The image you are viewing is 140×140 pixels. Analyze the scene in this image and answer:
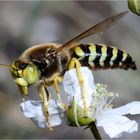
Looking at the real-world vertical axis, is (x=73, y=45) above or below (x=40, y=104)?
above

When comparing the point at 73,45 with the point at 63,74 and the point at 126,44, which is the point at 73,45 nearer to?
the point at 63,74

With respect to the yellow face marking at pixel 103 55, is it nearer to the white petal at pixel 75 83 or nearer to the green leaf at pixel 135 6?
the white petal at pixel 75 83

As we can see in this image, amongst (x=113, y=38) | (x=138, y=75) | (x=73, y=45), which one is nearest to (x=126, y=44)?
(x=113, y=38)

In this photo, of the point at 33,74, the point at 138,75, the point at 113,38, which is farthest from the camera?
the point at 113,38

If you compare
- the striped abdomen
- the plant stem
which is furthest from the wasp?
the plant stem

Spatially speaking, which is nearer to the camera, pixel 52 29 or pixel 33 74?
pixel 33 74

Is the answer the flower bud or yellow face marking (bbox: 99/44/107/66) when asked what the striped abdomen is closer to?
yellow face marking (bbox: 99/44/107/66)

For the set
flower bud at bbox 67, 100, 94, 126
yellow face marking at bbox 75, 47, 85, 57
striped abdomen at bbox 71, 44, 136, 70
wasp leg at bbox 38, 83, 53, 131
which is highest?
yellow face marking at bbox 75, 47, 85, 57

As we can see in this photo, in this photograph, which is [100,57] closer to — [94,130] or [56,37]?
[94,130]
